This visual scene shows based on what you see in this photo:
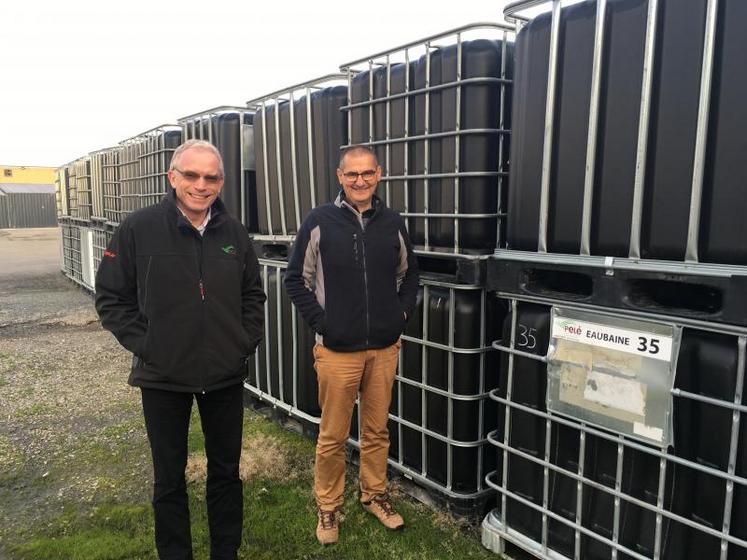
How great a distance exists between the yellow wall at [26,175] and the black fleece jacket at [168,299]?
182 ft

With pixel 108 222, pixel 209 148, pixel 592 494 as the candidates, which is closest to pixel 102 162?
pixel 108 222

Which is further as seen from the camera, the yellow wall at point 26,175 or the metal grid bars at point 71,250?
the yellow wall at point 26,175

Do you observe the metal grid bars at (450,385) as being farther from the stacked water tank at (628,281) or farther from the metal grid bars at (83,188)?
the metal grid bars at (83,188)

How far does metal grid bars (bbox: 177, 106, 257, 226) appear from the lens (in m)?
4.48

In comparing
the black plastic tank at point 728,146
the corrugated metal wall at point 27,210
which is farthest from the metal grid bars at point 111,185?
the corrugated metal wall at point 27,210

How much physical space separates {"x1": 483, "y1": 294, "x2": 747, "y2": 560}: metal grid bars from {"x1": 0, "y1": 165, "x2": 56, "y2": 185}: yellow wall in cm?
5628

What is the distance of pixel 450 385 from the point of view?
286 cm

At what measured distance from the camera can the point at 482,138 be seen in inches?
105

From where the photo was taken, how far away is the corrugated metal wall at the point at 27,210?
3606cm

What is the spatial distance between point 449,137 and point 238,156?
91.0 inches

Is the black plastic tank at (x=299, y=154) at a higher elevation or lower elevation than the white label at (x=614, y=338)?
higher

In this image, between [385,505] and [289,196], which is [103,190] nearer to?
[289,196]

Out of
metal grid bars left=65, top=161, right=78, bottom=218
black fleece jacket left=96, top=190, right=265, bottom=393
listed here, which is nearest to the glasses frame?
black fleece jacket left=96, top=190, right=265, bottom=393

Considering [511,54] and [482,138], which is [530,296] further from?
[511,54]
